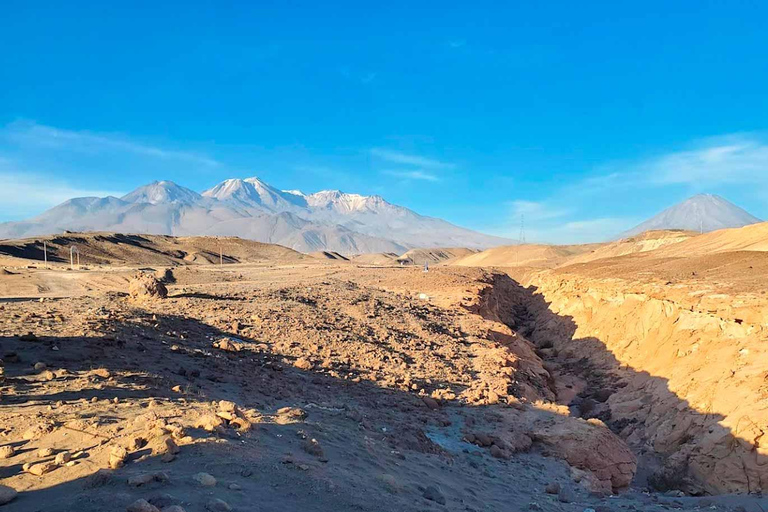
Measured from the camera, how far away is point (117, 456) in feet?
14.1

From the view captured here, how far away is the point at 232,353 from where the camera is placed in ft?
32.8

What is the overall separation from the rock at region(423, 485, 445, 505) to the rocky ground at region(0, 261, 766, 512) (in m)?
0.02

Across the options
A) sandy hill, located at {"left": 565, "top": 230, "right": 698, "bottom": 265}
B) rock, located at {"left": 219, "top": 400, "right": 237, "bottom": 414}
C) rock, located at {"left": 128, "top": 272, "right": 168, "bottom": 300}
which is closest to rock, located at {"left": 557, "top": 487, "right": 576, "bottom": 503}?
rock, located at {"left": 219, "top": 400, "right": 237, "bottom": 414}

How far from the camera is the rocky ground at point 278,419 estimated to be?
429 cm

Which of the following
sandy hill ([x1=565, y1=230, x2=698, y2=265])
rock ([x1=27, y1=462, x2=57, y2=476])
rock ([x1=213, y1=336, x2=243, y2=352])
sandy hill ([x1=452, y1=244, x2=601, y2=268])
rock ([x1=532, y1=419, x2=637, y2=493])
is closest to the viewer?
rock ([x1=27, y1=462, x2=57, y2=476])

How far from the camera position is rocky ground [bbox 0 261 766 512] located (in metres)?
4.29

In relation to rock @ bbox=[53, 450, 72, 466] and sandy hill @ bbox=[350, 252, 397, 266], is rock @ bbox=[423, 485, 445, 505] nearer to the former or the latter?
rock @ bbox=[53, 450, 72, 466]

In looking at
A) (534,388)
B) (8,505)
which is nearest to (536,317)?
(534,388)

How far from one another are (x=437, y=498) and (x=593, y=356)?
15.7 meters

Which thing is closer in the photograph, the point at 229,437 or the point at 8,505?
the point at 8,505

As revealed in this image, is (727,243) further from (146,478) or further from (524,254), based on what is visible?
(524,254)

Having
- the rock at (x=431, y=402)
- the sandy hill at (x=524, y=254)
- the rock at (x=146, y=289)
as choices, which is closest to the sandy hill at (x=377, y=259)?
the sandy hill at (x=524, y=254)

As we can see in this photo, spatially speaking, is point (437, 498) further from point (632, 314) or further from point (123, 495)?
point (632, 314)

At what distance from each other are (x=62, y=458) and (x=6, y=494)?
0.66 metres
